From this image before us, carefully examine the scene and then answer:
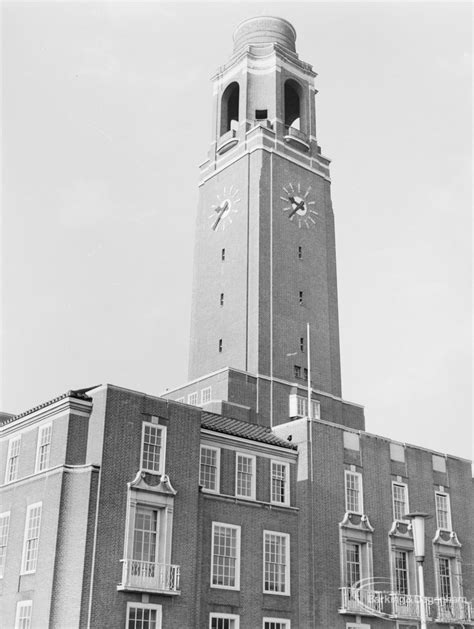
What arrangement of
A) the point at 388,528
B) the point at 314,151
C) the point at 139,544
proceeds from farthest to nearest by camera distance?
the point at 314,151 < the point at 388,528 < the point at 139,544

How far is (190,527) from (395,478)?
14379 mm

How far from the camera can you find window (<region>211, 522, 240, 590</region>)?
38531 mm

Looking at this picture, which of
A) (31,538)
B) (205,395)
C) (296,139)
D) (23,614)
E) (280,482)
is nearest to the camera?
(23,614)

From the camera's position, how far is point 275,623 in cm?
3984

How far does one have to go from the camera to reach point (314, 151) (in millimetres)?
65438

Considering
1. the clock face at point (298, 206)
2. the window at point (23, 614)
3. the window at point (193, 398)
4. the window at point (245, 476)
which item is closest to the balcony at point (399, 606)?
the window at point (245, 476)

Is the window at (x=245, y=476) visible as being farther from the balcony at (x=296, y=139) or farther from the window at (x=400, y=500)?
the balcony at (x=296, y=139)

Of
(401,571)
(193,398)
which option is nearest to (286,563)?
(401,571)

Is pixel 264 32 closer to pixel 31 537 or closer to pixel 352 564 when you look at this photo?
pixel 352 564

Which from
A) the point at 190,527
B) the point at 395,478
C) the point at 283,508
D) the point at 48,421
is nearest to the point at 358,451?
the point at 395,478

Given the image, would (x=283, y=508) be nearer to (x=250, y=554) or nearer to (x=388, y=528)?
(x=250, y=554)

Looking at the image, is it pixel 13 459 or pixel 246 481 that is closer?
pixel 13 459

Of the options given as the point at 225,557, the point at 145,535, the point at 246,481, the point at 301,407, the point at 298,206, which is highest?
the point at 298,206

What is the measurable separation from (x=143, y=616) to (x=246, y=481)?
908 centimetres
